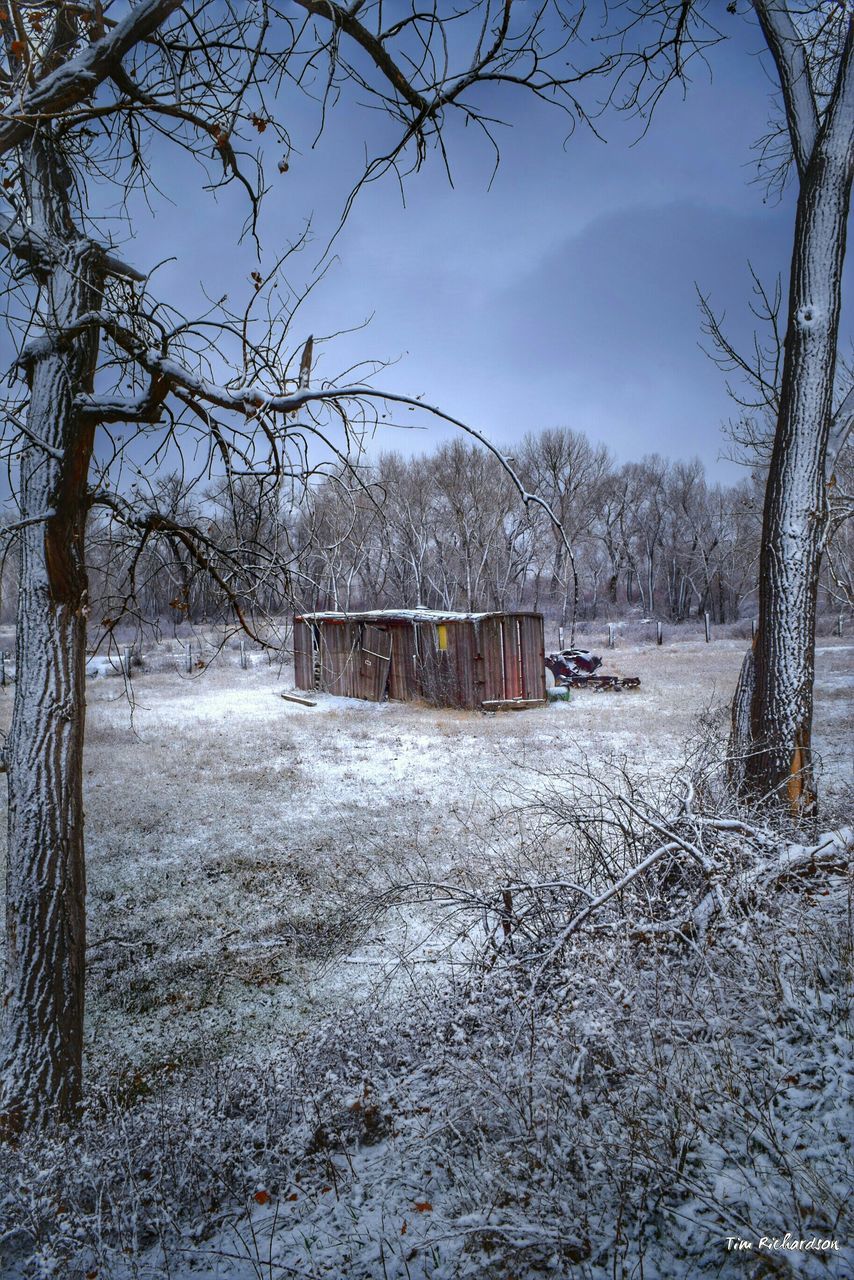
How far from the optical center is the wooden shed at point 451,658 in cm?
1723

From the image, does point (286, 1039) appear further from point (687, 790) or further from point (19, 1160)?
point (687, 790)

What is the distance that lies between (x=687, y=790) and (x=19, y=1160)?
403cm

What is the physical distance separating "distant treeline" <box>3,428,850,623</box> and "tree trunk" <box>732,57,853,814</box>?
10.8 feet

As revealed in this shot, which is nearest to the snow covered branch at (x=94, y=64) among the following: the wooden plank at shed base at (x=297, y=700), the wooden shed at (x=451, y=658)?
the wooden shed at (x=451, y=658)

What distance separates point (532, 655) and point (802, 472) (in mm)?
12073

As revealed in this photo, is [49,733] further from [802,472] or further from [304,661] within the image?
[304,661]

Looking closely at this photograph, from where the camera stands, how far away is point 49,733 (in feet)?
11.7

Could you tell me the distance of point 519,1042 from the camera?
3098 mm

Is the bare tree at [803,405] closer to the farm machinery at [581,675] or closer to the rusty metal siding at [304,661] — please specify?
the farm machinery at [581,675]

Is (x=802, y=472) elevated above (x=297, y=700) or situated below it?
above

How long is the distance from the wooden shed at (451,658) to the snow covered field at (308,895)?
0.79 metres

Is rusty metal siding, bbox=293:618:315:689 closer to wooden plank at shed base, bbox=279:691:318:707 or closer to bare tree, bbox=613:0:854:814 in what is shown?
wooden plank at shed base, bbox=279:691:318:707

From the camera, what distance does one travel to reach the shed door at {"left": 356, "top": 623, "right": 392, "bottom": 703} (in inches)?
752

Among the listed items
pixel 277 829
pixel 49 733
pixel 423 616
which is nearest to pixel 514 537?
pixel 423 616
